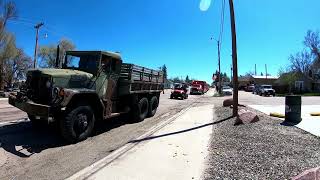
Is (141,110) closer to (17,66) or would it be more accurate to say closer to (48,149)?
(48,149)

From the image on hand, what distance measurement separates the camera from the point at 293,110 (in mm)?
14352

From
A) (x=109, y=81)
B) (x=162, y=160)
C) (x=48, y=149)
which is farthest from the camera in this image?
(x=109, y=81)

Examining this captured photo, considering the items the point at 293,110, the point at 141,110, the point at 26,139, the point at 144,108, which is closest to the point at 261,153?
the point at 293,110

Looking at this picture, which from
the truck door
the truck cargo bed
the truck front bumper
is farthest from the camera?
the truck cargo bed

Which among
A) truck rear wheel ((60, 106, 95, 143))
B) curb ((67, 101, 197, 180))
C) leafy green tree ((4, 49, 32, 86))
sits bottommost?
curb ((67, 101, 197, 180))

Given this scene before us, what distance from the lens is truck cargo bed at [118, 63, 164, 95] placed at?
1375 centimetres

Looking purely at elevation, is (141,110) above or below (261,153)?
above

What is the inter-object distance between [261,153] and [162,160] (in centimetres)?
249

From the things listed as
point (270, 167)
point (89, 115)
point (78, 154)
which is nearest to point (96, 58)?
point (89, 115)

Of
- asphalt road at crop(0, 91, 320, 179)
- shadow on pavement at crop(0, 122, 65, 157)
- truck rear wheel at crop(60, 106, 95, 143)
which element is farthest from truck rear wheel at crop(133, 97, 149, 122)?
truck rear wheel at crop(60, 106, 95, 143)

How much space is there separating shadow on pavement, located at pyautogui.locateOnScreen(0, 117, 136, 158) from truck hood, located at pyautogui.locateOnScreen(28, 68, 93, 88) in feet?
4.72

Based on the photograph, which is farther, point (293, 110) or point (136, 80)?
point (136, 80)

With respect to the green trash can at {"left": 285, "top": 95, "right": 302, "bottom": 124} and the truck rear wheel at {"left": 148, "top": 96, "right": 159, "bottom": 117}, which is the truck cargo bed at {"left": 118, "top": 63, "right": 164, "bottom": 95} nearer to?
the truck rear wheel at {"left": 148, "top": 96, "right": 159, "bottom": 117}

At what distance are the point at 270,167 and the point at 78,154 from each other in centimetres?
461
